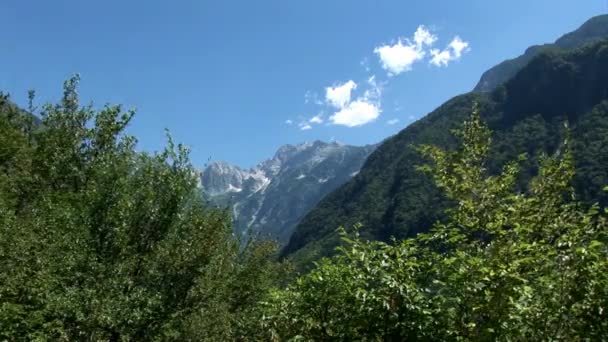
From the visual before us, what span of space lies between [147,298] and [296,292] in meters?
13.1

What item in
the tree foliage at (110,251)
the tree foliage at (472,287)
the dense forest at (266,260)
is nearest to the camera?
the tree foliage at (472,287)

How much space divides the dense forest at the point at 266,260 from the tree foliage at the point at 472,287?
1.0 inches

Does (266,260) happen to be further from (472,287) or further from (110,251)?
(472,287)

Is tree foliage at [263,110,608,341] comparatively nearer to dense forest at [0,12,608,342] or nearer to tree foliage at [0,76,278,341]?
dense forest at [0,12,608,342]

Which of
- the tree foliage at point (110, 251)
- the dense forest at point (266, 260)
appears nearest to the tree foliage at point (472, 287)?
the dense forest at point (266, 260)

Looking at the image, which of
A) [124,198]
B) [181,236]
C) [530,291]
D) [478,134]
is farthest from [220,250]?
[530,291]

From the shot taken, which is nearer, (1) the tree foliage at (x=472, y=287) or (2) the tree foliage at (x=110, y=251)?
(1) the tree foliage at (x=472, y=287)

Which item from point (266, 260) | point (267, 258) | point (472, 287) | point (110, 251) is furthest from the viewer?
point (267, 258)

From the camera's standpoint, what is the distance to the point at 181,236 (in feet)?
77.4

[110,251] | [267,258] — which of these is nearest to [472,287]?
[110,251]

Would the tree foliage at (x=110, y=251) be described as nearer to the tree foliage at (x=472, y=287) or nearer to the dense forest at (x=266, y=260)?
the dense forest at (x=266, y=260)

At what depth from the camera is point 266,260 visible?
4469 cm

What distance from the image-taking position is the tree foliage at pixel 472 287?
21.8 feet

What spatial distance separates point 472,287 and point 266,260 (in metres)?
38.2
